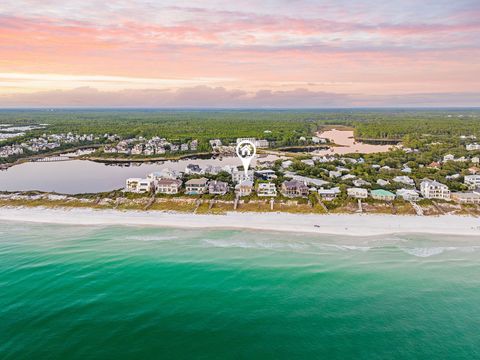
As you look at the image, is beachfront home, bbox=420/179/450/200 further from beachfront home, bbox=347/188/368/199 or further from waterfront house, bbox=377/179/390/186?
beachfront home, bbox=347/188/368/199

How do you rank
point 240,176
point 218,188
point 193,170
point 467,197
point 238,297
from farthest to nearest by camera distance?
point 193,170 < point 240,176 < point 218,188 < point 467,197 < point 238,297

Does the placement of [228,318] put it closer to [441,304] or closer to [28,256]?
[441,304]

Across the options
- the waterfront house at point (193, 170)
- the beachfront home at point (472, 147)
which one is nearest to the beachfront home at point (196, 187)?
the waterfront house at point (193, 170)

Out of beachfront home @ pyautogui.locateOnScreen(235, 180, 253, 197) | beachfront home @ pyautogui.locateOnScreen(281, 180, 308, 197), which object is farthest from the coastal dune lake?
beachfront home @ pyautogui.locateOnScreen(281, 180, 308, 197)

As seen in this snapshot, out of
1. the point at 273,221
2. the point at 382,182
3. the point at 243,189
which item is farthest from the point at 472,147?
the point at 273,221

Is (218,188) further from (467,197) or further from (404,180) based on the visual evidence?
(467,197)
